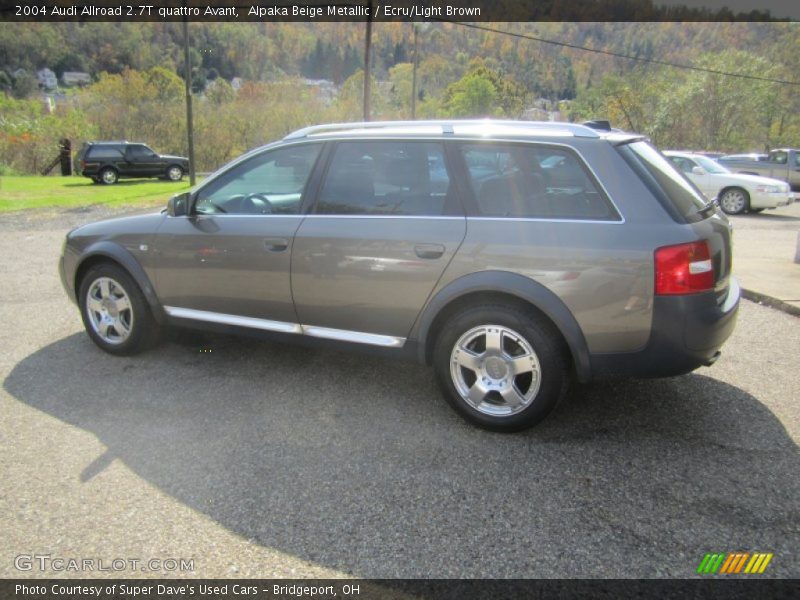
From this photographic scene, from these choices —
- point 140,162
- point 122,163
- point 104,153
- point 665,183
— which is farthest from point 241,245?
point 140,162

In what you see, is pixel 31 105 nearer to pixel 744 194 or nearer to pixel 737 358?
pixel 744 194

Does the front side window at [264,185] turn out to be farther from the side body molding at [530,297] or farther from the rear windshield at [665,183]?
the rear windshield at [665,183]

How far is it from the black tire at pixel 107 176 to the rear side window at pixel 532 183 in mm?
26572

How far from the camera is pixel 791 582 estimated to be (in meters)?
2.33

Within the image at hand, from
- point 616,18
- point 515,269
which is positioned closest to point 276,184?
point 515,269

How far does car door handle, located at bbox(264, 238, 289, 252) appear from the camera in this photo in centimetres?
401

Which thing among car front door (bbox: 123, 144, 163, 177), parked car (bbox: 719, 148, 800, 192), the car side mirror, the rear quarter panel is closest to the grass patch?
car front door (bbox: 123, 144, 163, 177)

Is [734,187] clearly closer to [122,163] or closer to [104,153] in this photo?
[122,163]

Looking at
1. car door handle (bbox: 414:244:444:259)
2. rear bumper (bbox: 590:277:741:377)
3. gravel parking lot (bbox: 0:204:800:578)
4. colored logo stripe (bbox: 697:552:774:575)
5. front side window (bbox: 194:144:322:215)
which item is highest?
front side window (bbox: 194:144:322:215)

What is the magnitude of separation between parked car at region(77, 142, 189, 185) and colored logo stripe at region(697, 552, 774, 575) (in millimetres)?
28308

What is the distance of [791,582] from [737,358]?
282cm

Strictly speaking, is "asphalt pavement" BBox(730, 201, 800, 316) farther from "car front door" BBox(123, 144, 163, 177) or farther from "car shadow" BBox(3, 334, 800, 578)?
"car front door" BBox(123, 144, 163, 177)

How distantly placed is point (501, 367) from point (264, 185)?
2124 mm

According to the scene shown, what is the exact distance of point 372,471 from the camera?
10.3ft
